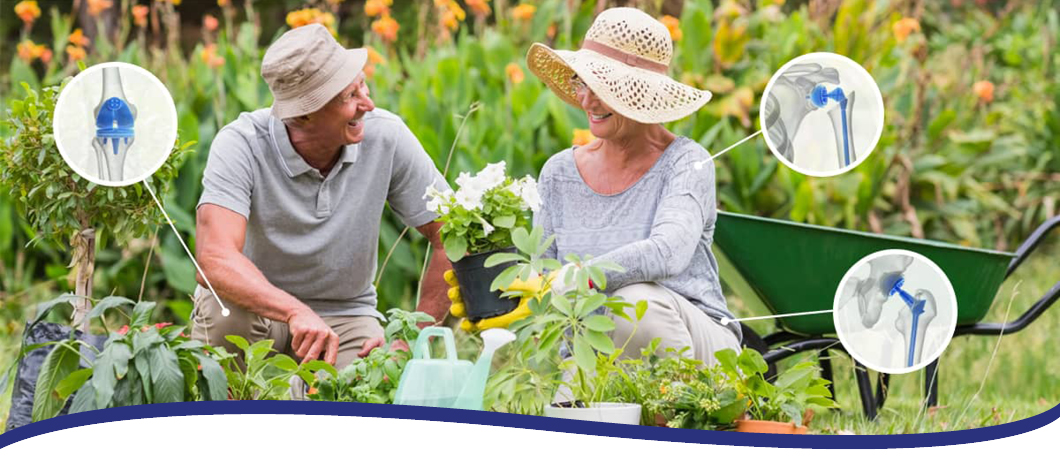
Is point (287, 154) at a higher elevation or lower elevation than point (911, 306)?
higher

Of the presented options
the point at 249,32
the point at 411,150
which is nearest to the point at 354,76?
the point at 411,150

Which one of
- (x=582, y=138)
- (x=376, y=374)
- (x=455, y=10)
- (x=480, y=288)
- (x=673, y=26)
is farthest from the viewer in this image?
(x=673, y=26)

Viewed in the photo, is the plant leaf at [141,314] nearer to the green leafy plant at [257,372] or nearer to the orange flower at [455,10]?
the green leafy plant at [257,372]

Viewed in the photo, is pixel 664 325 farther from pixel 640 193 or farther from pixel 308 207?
pixel 308 207

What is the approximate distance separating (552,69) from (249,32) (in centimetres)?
197

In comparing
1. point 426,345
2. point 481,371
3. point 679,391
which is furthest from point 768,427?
point 426,345

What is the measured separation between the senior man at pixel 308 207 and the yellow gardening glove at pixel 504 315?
0.15 meters

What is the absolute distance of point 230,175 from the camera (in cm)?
249

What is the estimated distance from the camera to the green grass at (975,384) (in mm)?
2861

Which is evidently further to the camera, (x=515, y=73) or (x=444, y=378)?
(x=515, y=73)

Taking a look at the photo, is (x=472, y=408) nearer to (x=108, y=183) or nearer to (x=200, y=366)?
(x=200, y=366)

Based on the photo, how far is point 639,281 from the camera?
2352 mm

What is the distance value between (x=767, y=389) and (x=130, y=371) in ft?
3.72

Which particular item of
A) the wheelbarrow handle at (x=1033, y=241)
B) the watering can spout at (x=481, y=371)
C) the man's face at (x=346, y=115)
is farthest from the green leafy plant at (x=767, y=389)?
the wheelbarrow handle at (x=1033, y=241)
